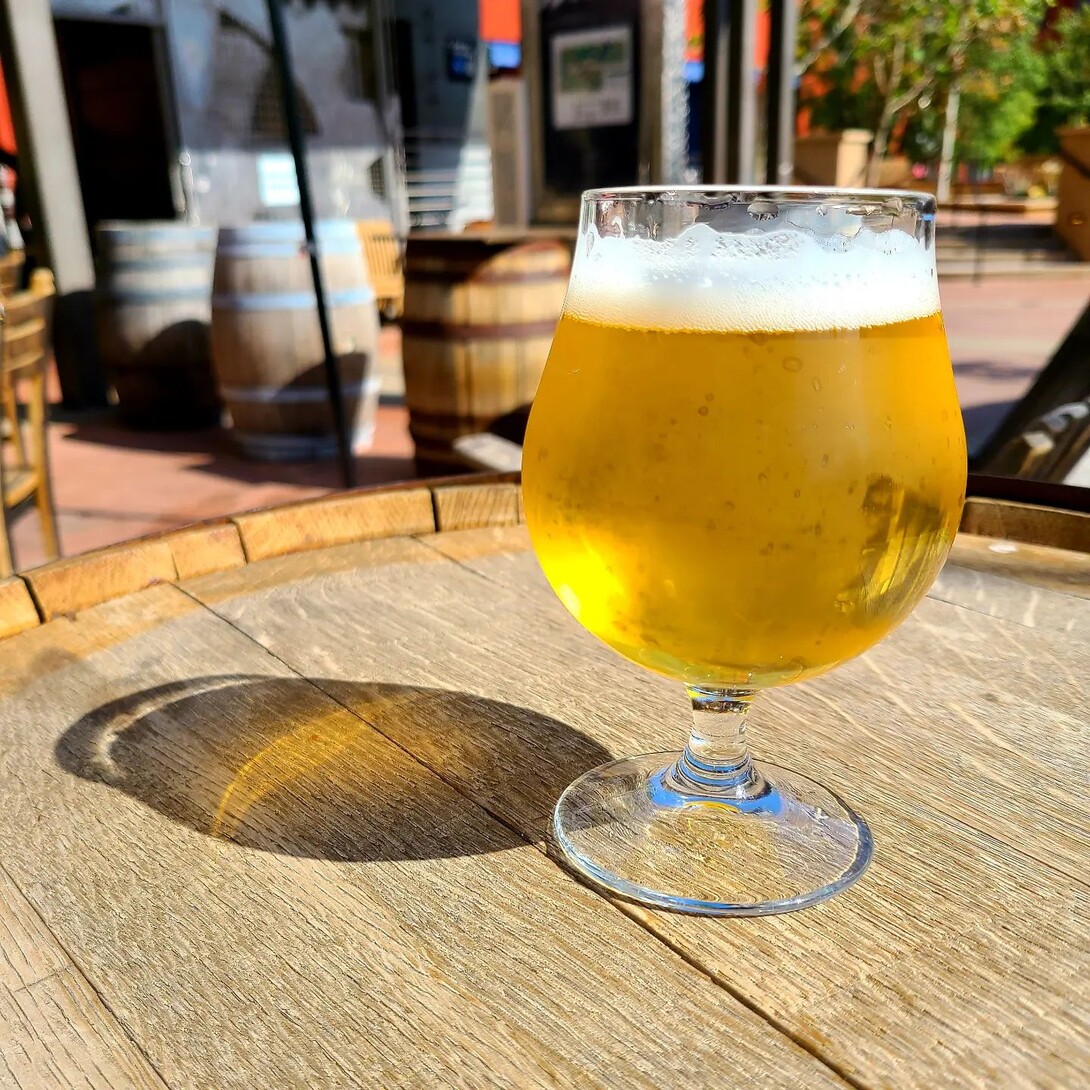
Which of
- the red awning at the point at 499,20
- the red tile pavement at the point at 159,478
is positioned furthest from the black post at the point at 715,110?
the red awning at the point at 499,20

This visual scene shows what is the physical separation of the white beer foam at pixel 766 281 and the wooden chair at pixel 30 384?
1948mm

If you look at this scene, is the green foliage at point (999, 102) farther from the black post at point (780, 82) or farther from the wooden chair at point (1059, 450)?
→ the wooden chair at point (1059, 450)

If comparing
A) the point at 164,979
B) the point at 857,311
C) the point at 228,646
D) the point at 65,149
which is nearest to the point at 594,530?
the point at 857,311

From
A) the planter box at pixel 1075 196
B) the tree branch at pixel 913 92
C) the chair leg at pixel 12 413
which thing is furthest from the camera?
the tree branch at pixel 913 92

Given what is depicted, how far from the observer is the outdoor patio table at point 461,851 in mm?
484

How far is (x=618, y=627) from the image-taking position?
24.5 inches

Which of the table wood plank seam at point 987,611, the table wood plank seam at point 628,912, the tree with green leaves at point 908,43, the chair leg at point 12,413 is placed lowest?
the chair leg at point 12,413

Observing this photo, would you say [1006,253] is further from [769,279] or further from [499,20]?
[769,279]

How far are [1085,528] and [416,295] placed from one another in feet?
8.86

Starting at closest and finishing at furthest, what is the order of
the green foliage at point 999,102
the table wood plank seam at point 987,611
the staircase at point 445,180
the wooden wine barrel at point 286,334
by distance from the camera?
1. the table wood plank seam at point 987,611
2. the wooden wine barrel at point 286,334
3. the staircase at point 445,180
4. the green foliage at point 999,102

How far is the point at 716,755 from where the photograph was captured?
68 centimetres

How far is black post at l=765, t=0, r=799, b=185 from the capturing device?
14.6 feet

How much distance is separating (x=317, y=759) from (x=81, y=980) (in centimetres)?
23

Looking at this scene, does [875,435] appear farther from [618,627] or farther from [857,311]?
[618,627]
